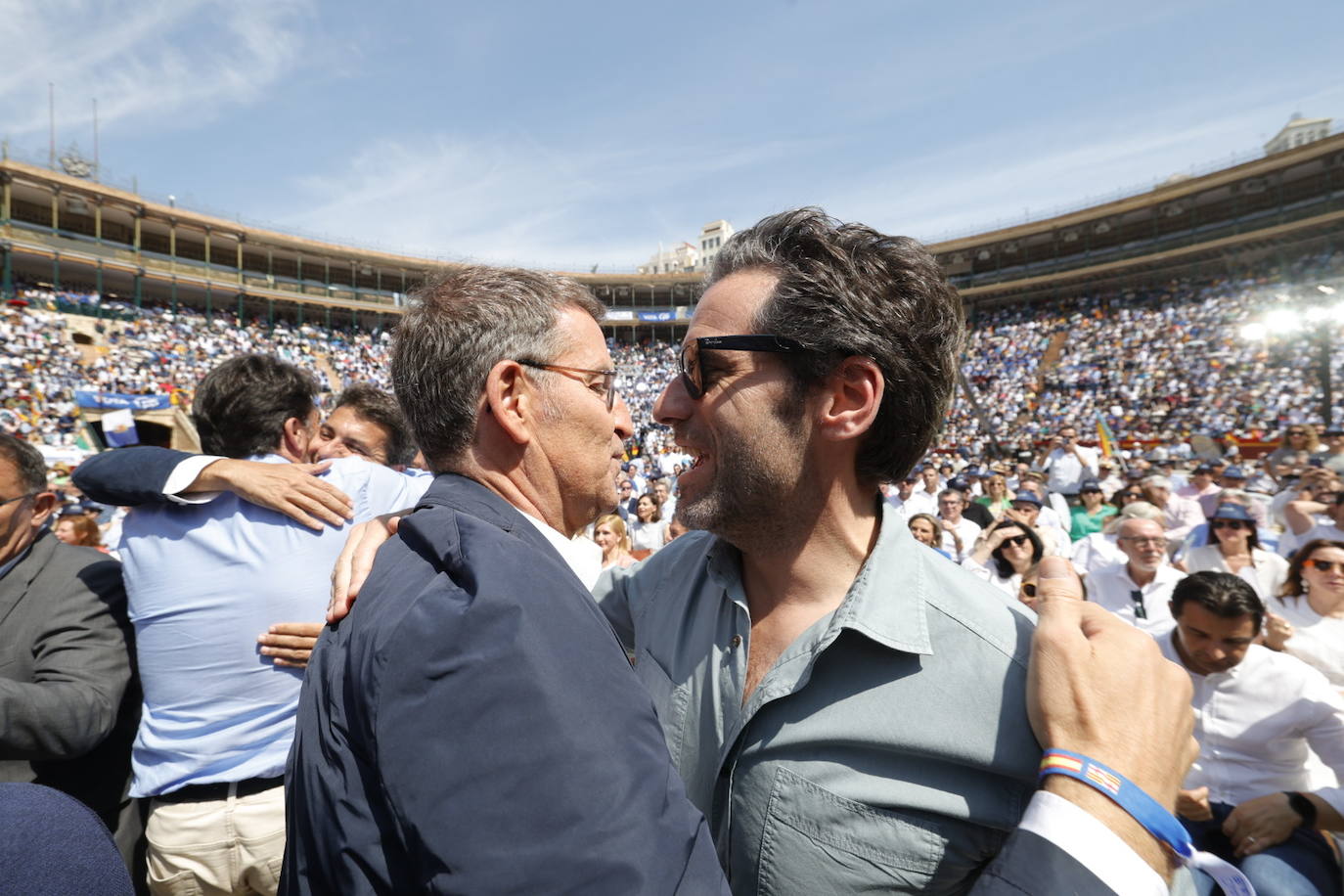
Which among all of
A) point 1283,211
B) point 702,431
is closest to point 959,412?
point 1283,211

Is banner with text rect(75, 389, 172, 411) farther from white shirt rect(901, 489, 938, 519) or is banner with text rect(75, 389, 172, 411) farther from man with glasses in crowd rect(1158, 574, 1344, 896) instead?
man with glasses in crowd rect(1158, 574, 1344, 896)

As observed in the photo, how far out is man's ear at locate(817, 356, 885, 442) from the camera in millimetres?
1454

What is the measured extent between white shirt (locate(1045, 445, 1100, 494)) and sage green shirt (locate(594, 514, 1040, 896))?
11.6 metres

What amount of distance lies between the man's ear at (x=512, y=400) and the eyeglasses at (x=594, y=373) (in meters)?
0.04

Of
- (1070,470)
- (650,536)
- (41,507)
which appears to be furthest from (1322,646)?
(1070,470)

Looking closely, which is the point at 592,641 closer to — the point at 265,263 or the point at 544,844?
the point at 544,844

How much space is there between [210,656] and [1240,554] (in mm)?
6324

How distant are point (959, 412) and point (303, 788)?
3027 centimetres

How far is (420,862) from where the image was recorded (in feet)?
2.96

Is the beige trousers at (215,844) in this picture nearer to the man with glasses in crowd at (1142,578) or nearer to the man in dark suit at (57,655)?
the man in dark suit at (57,655)

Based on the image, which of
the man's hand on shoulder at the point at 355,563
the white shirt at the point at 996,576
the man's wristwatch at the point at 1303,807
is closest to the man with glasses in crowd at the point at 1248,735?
the man's wristwatch at the point at 1303,807

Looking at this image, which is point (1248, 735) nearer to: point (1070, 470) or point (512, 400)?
point (512, 400)

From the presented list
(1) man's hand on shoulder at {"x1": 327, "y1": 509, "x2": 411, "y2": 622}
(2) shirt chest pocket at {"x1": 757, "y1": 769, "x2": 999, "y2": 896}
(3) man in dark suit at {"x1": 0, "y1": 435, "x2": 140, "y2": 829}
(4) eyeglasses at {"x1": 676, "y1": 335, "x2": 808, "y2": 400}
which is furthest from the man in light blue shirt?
(2) shirt chest pocket at {"x1": 757, "y1": 769, "x2": 999, "y2": 896}

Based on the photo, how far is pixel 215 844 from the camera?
2.28m
